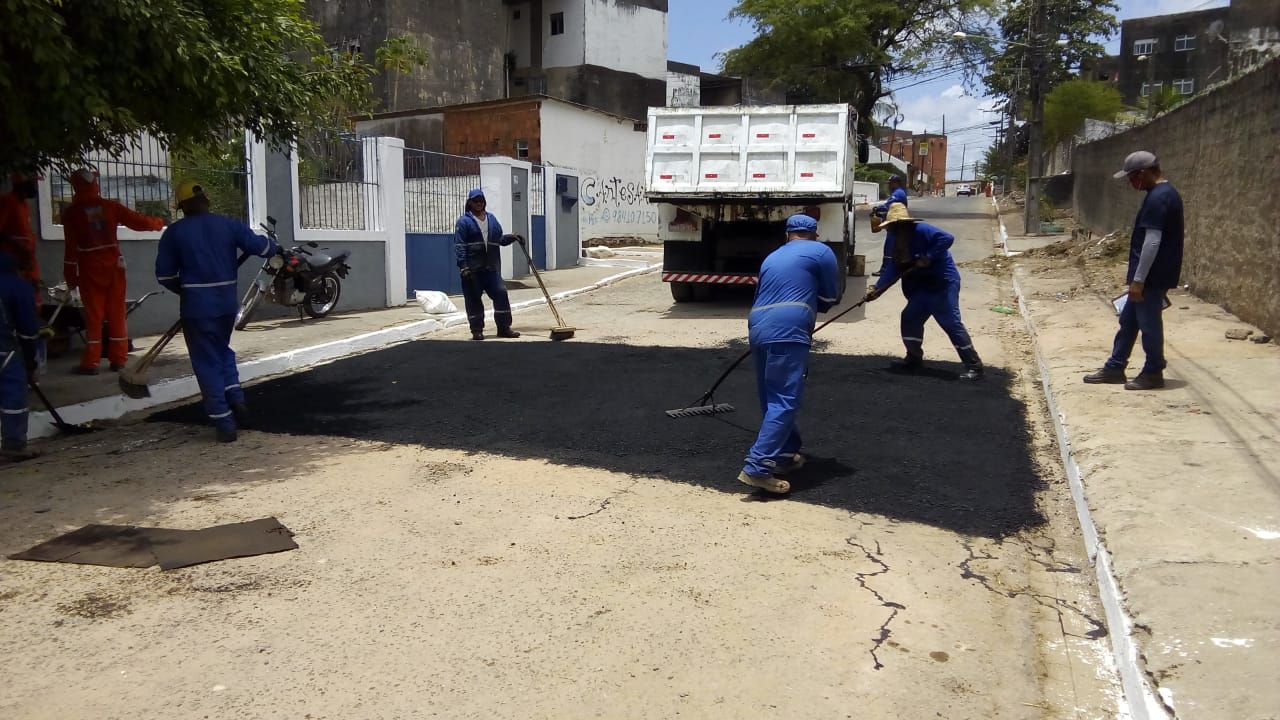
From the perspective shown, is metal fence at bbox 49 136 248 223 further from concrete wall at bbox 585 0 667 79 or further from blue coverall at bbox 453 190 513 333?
concrete wall at bbox 585 0 667 79

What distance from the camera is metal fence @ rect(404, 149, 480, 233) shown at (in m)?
14.0

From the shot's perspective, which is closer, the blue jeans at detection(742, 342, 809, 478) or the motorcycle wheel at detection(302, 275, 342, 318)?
the blue jeans at detection(742, 342, 809, 478)

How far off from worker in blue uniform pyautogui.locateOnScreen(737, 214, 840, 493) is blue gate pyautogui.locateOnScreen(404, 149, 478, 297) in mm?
9643

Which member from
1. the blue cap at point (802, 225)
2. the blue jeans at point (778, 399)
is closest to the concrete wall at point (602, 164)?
the blue cap at point (802, 225)

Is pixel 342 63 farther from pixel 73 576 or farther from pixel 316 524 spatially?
pixel 73 576

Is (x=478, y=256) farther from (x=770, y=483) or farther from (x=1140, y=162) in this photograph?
(x=1140, y=162)

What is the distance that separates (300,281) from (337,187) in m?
1.91

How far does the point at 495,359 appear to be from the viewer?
8.84 metres

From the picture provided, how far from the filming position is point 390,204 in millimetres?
13070

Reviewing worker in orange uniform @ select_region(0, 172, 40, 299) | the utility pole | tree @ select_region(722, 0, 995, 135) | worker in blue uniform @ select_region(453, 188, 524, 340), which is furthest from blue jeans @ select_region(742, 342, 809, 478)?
tree @ select_region(722, 0, 995, 135)

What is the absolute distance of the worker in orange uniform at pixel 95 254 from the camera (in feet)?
24.8

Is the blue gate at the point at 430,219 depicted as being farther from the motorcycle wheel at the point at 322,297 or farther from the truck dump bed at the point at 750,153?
the truck dump bed at the point at 750,153

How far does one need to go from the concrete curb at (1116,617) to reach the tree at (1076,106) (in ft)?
106

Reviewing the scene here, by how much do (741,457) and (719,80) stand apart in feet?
134
